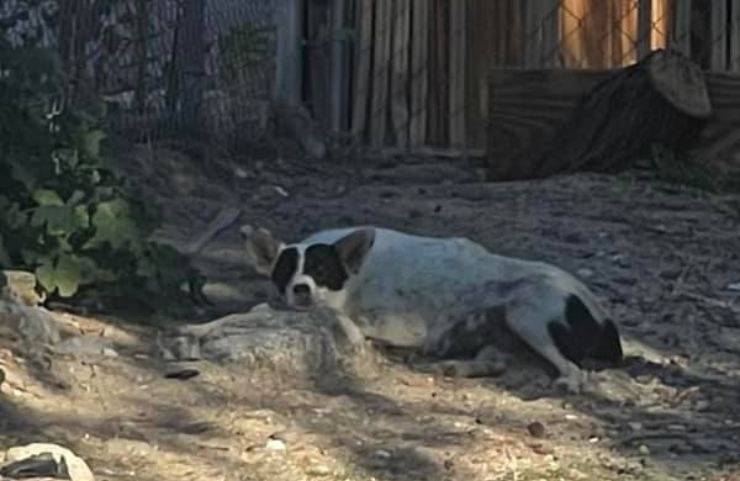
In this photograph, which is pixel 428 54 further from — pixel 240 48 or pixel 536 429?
pixel 536 429

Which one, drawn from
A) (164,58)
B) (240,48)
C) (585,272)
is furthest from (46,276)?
(240,48)

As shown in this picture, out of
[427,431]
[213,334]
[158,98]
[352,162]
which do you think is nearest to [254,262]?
[213,334]

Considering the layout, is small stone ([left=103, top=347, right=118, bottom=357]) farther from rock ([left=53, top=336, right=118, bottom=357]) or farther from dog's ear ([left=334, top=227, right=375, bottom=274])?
dog's ear ([left=334, top=227, right=375, bottom=274])

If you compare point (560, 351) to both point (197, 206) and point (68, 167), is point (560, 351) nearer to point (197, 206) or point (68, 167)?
point (68, 167)

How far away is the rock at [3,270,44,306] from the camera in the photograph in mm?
5984

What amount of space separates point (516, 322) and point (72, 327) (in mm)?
1372

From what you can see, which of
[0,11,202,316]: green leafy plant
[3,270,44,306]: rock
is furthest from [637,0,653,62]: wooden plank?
[3,270,44,306]: rock

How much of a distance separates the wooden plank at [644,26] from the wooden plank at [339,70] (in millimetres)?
1663

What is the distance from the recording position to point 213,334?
19.7ft

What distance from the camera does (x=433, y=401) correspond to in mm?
5734

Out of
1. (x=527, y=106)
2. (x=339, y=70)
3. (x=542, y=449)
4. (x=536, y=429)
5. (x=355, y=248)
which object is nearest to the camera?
(x=542, y=449)

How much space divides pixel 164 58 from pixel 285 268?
2914mm

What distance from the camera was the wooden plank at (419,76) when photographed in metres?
11.1

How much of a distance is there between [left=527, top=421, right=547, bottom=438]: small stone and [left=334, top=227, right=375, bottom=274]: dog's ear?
130cm
